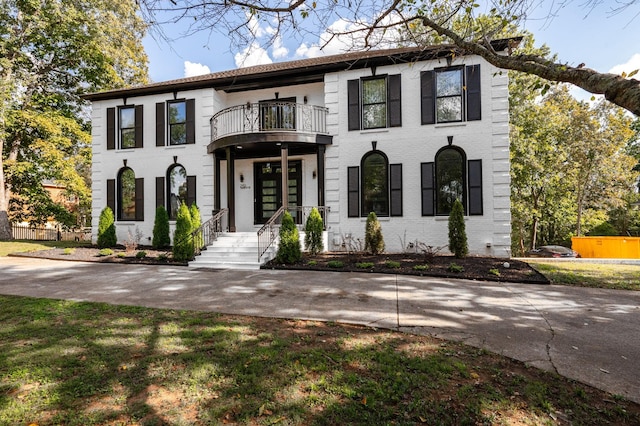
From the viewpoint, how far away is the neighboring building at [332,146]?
10047 millimetres

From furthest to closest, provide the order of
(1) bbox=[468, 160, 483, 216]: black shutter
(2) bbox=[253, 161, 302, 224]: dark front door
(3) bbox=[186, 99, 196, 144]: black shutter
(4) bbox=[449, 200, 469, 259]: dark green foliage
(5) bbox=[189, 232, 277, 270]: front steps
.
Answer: (3) bbox=[186, 99, 196, 144]: black shutter → (2) bbox=[253, 161, 302, 224]: dark front door → (1) bbox=[468, 160, 483, 216]: black shutter → (4) bbox=[449, 200, 469, 259]: dark green foliage → (5) bbox=[189, 232, 277, 270]: front steps

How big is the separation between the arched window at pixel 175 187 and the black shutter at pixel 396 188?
27.3 ft

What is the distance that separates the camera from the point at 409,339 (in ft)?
11.2

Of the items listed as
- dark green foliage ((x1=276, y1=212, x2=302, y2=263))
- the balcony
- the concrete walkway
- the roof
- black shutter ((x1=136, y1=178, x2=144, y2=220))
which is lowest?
the concrete walkway

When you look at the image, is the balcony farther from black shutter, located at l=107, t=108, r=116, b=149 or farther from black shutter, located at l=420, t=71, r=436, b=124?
black shutter, located at l=107, t=108, r=116, b=149

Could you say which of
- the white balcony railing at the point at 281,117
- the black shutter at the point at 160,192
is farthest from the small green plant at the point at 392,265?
the black shutter at the point at 160,192

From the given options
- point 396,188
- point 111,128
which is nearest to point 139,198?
point 111,128

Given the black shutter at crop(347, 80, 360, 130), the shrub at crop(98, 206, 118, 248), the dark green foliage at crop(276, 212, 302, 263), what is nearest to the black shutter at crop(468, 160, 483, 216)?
the black shutter at crop(347, 80, 360, 130)

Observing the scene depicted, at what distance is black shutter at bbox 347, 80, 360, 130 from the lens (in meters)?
11.0

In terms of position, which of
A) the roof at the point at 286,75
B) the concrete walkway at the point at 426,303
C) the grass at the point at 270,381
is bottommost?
the concrete walkway at the point at 426,303

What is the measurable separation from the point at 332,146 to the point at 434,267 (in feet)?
18.6

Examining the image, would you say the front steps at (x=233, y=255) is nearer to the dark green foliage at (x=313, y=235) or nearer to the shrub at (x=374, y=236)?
the dark green foliage at (x=313, y=235)

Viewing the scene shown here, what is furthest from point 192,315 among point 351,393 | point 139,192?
point 139,192

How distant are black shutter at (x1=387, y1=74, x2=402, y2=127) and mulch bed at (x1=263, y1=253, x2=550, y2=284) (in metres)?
4.73
